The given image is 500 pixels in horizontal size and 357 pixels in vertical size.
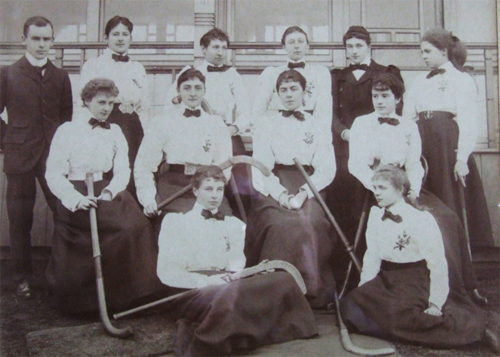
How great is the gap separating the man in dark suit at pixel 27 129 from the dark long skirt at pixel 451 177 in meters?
1.91

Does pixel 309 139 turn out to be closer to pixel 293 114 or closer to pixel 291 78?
pixel 293 114

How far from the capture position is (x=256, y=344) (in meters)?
2.06

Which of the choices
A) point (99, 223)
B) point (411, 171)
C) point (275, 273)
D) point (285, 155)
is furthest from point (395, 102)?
point (99, 223)

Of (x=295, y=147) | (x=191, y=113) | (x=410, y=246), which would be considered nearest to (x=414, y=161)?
(x=410, y=246)

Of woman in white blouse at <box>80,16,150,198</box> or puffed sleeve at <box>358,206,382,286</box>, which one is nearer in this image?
puffed sleeve at <box>358,206,382,286</box>

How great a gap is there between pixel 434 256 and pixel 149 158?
1.47 metres

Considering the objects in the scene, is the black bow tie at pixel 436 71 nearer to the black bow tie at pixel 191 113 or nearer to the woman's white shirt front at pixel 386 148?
the woman's white shirt front at pixel 386 148

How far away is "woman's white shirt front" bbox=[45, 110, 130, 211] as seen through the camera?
8.25ft

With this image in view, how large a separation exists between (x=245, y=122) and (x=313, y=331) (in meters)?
1.24

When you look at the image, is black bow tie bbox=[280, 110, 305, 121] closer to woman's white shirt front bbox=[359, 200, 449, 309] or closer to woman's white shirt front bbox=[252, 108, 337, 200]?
woman's white shirt front bbox=[252, 108, 337, 200]

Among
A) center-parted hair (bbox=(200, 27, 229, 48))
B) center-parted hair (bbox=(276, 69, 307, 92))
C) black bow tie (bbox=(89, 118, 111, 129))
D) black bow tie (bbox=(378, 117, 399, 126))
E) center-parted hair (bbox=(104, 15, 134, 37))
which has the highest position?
center-parted hair (bbox=(104, 15, 134, 37))

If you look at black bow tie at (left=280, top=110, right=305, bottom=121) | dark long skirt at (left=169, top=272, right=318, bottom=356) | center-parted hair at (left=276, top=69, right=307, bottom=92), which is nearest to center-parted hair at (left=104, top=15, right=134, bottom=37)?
center-parted hair at (left=276, top=69, right=307, bottom=92)

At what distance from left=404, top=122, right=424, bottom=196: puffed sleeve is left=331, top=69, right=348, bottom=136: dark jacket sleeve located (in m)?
0.37

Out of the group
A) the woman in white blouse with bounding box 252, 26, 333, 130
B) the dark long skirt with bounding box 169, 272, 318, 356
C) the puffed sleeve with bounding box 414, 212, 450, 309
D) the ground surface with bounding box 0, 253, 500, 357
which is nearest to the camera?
the dark long skirt with bounding box 169, 272, 318, 356
